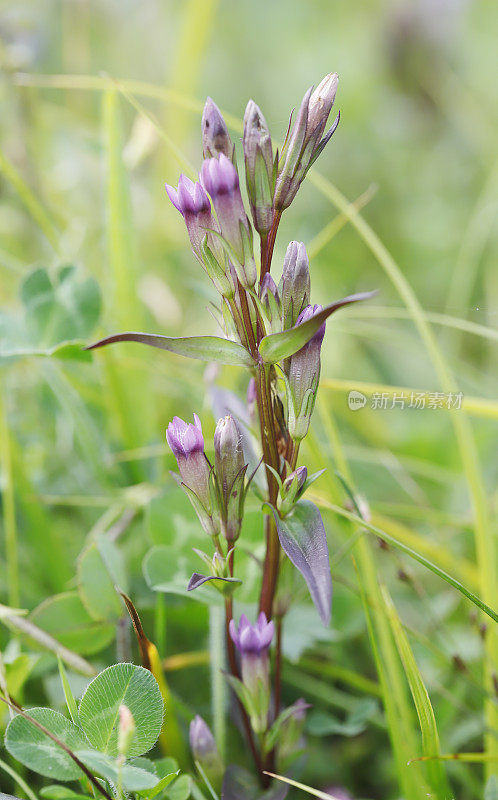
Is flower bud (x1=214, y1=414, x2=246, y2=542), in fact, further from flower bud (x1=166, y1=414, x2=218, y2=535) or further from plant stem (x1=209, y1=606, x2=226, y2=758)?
plant stem (x1=209, y1=606, x2=226, y2=758)

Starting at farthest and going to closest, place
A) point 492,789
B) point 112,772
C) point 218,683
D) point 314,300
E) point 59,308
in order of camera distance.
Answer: point 314,300, point 59,308, point 218,683, point 492,789, point 112,772

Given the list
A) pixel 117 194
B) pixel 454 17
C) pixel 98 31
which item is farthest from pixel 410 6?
pixel 117 194

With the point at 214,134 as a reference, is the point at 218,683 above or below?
below

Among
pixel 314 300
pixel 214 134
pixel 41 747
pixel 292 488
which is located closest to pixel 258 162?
pixel 214 134

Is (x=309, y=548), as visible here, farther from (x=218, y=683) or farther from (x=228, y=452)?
(x=218, y=683)

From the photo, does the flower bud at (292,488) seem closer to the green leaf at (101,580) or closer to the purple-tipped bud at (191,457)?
the purple-tipped bud at (191,457)

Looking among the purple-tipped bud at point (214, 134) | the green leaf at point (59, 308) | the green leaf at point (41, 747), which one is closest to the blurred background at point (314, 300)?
the green leaf at point (59, 308)

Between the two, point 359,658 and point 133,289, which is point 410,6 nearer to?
point 133,289
